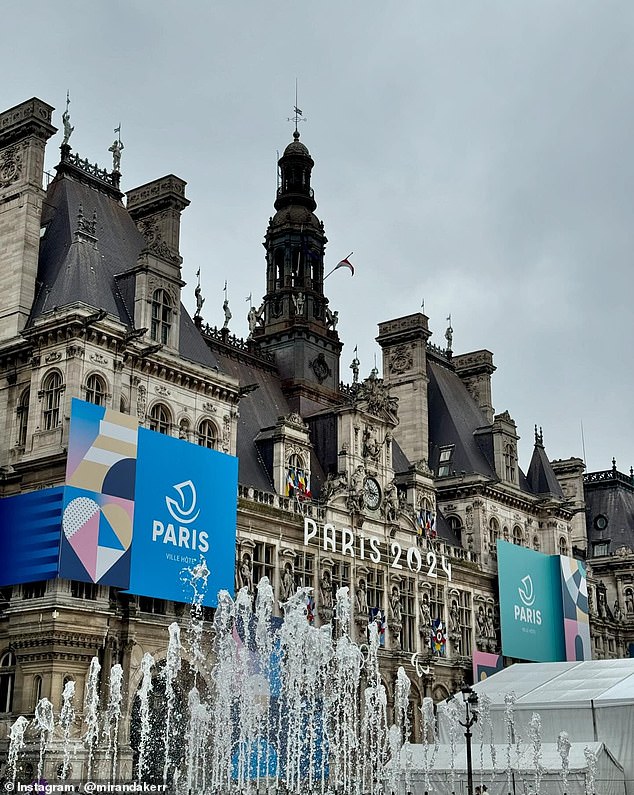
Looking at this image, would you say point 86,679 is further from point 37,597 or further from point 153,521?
point 153,521

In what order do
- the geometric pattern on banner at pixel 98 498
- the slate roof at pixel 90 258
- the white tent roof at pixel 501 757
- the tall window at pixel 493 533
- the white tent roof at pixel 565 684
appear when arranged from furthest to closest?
1. the tall window at pixel 493 533
2. the white tent roof at pixel 565 684
3. the slate roof at pixel 90 258
4. the white tent roof at pixel 501 757
5. the geometric pattern on banner at pixel 98 498

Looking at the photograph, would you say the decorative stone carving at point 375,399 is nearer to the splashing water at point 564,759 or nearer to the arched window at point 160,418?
Answer: the arched window at point 160,418

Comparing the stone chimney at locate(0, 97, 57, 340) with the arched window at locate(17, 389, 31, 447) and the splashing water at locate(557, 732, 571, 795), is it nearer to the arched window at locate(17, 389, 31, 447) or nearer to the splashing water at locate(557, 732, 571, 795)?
the arched window at locate(17, 389, 31, 447)

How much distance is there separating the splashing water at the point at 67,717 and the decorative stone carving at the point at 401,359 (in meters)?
41.0

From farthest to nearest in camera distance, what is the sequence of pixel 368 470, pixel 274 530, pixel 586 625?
pixel 586 625, pixel 368 470, pixel 274 530

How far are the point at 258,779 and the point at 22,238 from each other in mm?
25721

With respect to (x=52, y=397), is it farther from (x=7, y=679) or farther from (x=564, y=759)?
(x=564, y=759)

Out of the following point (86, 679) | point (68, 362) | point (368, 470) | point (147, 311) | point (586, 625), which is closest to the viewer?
point (86, 679)

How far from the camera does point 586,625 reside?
256 feet

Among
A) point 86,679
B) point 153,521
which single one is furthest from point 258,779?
point 153,521

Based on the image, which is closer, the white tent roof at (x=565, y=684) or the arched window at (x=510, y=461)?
the white tent roof at (x=565, y=684)

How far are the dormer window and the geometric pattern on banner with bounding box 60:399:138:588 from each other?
3439 centimetres

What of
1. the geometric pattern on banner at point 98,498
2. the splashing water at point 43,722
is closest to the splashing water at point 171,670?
the geometric pattern on banner at point 98,498

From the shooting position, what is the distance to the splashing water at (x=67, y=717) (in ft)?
134
